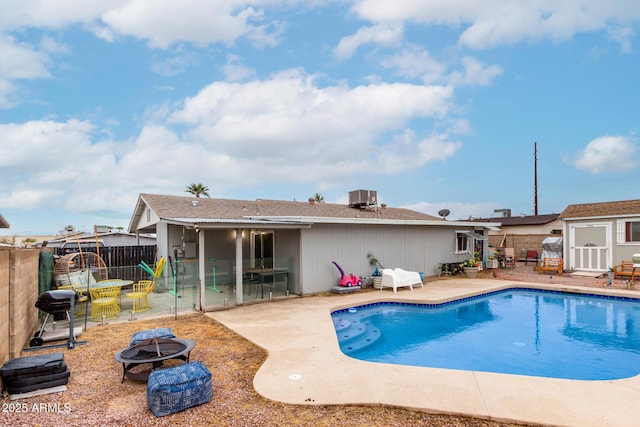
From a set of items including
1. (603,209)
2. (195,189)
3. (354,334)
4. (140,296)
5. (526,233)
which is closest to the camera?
(354,334)

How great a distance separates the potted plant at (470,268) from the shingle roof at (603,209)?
5.36 m

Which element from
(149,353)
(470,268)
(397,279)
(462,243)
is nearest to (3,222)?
(149,353)

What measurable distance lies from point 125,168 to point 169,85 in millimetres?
6452

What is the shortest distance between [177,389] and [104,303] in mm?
5298

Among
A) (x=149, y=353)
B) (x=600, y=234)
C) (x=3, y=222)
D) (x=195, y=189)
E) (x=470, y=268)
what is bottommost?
(x=470, y=268)

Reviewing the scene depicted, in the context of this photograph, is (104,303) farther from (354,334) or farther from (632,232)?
(632,232)

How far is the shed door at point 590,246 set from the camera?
15344 millimetres

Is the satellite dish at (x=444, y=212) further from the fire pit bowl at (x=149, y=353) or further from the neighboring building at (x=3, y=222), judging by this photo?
the neighboring building at (x=3, y=222)

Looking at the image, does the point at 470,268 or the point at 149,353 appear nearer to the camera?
the point at 149,353

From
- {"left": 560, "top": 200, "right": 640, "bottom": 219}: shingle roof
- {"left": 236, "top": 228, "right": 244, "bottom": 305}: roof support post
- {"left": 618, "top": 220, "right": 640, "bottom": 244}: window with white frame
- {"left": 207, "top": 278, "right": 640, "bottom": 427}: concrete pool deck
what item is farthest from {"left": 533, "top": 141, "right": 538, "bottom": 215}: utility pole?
{"left": 207, "top": 278, "right": 640, "bottom": 427}: concrete pool deck

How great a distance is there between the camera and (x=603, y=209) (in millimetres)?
15742


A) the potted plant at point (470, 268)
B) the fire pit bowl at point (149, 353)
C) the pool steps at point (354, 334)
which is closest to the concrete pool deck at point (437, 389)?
the pool steps at point (354, 334)

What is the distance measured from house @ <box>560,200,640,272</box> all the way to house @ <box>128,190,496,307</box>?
4173 millimetres

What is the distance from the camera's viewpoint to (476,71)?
1379 centimetres
